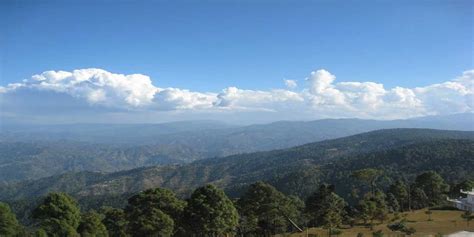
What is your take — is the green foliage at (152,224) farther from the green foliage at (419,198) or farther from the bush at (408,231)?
the green foliage at (419,198)

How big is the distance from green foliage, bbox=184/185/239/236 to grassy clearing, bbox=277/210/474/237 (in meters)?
9.06

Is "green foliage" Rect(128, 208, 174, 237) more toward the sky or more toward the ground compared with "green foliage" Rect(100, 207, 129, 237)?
more toward the sky

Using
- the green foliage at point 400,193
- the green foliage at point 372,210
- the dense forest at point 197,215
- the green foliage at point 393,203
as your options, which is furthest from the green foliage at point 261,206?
the green foliage at point 400,193

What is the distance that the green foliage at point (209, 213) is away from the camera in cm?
3525

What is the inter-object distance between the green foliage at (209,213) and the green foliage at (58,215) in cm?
1003

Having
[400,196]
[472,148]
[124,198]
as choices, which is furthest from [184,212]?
[472,148]

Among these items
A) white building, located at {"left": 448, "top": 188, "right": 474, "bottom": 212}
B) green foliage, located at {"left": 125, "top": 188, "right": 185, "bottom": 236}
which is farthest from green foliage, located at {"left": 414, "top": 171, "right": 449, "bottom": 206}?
green foliage, located at {"left": 125, "top": 188, "right": 185, "bottom": 236}

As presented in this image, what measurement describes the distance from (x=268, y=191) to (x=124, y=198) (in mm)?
120013

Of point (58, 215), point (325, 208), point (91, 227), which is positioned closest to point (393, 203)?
point (325, 208)

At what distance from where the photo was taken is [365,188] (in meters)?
117

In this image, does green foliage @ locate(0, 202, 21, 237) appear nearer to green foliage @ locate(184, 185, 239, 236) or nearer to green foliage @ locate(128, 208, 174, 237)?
green foliage @ locate(128, 208, 174, 237)

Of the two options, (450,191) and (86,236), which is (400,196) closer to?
(450,191)

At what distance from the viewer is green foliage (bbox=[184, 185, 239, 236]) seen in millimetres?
35250

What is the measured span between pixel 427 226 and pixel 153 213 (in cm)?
2422
